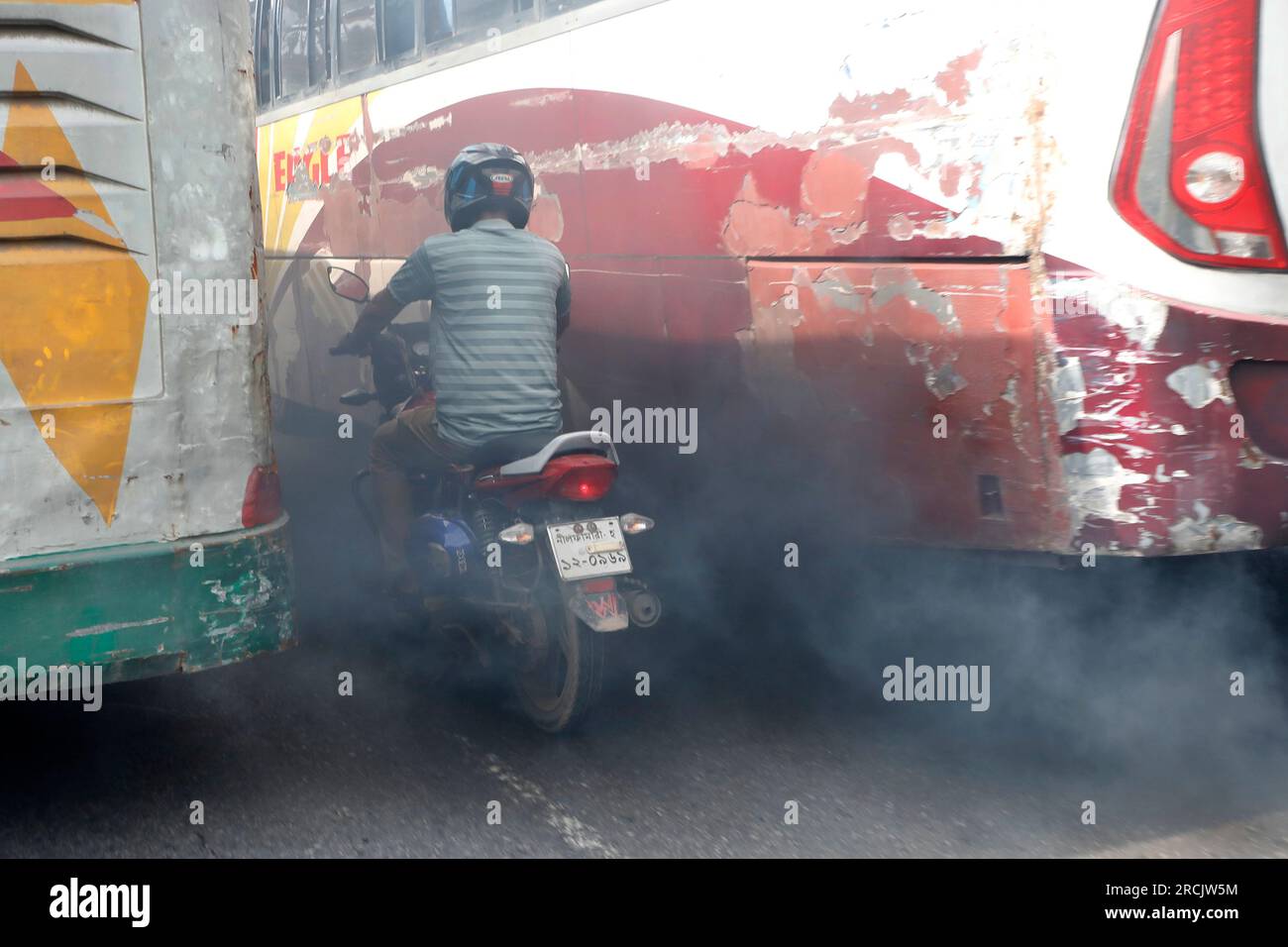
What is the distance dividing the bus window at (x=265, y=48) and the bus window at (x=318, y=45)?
2.92 ft

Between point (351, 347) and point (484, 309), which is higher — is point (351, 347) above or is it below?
below

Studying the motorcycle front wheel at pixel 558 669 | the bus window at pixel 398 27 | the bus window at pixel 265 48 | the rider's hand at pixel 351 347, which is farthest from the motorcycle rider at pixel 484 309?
the bus window at pixel 265 48

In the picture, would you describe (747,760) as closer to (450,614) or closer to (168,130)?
(450,614)

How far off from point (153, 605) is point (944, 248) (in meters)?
2.57

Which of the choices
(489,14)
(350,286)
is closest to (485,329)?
(350,286)

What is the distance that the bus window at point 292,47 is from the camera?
8992 millimetres

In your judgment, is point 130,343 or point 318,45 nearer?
point 130,343

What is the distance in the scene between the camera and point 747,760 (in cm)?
446

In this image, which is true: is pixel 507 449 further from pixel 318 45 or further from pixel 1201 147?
pixel 318 45

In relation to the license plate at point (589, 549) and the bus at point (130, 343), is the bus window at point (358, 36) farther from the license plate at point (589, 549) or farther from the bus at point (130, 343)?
the license plate at point (589, 549)

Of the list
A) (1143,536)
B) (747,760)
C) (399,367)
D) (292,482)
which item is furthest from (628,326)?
(292,482)

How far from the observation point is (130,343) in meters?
3.74

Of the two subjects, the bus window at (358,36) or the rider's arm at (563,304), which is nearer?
the rider's arm at (563,304)

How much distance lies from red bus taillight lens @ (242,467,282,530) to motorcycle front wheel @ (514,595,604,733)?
3.06 ft
